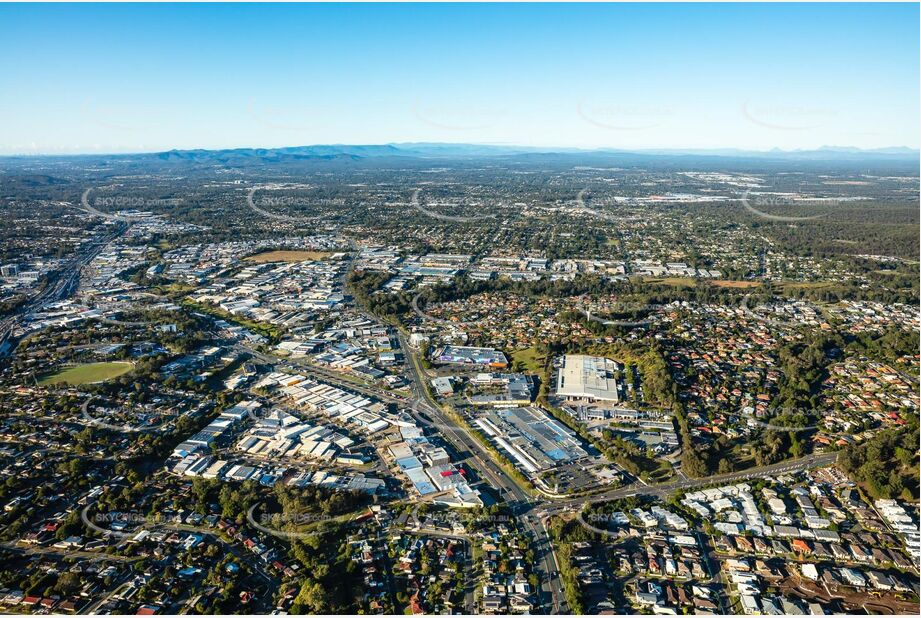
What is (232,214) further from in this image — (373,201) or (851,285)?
(851,285)

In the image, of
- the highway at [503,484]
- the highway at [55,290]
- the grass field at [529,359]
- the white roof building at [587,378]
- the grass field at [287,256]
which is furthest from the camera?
the grass field at [287,256]

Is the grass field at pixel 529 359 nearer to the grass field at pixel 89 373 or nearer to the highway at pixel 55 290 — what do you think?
the grass field at pixel 89 373

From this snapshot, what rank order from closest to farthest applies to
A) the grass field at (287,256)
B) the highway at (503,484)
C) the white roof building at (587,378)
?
the highway at (503,484), the white roof building at (587,378), the grass field at (287,256)

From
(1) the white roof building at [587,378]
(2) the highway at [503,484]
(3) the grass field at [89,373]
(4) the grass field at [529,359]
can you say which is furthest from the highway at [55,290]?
(1) the white roof building at [587,378]

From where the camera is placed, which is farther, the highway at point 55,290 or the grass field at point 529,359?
the highway at point 55,290

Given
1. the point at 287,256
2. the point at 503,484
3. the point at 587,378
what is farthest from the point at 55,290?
the point at 503,484

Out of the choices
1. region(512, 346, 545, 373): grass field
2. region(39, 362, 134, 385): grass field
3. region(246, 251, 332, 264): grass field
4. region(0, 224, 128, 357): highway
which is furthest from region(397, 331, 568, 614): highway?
region(246, 251, 332, 264): grass field

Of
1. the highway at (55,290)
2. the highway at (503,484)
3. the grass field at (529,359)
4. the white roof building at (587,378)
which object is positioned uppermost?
the highway at (55,290)

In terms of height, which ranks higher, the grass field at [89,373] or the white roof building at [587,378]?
the white roof building at [587,378]

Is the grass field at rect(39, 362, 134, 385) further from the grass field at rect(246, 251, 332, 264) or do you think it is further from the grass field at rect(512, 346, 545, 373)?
the grass field at rect(246, 251, 332, 264)
